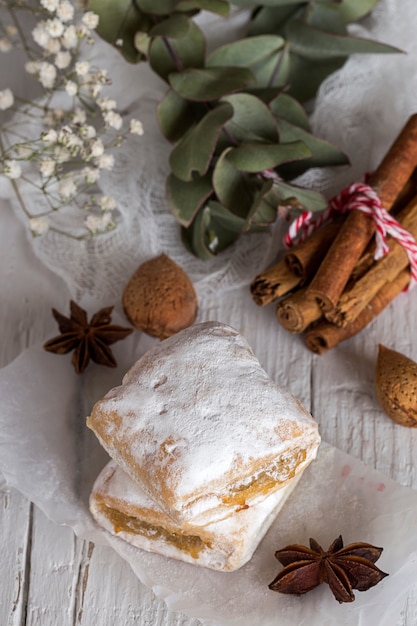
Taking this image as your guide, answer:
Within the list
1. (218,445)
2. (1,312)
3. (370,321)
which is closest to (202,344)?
(218,445)

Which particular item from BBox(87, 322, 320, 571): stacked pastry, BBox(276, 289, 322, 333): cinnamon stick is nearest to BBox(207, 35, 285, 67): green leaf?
BBox(276, 289, 322, 333): cinnamon stick

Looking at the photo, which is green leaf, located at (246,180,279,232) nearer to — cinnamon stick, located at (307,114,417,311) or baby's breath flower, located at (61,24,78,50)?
cinnamon stick, located at (307,114,417,311)

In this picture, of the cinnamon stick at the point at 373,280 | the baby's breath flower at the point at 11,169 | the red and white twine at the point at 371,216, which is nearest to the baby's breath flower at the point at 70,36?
the baby's breath flower at the point at 11,169

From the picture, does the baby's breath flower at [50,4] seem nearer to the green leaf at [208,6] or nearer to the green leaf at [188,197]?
the green leaf at [208,6]

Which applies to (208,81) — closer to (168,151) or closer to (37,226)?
(168,151)

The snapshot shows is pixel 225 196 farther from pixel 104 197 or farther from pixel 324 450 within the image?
pixel 324 450

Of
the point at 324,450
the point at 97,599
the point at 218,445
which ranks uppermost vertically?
the point at 218,445
